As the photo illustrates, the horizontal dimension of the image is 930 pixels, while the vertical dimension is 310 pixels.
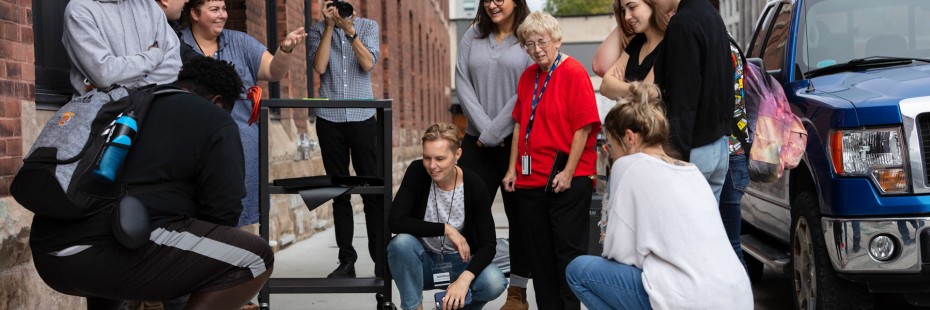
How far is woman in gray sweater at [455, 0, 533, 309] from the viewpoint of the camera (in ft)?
19.6

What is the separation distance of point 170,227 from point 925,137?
3.52m

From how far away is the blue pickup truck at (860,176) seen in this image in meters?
5.32

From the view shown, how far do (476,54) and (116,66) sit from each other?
1993 millimetres

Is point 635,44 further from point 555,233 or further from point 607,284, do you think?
point 607,284

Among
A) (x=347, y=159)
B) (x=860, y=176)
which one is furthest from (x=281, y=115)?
(x=860, y=176)

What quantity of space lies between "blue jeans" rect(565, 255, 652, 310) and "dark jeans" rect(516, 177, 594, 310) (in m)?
1.19

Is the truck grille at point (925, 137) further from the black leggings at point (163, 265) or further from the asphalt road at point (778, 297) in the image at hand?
the black leggings at point (163, 265)

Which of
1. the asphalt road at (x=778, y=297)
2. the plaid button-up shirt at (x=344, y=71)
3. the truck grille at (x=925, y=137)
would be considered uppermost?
the plaid button-up shirt at (x=344, y=71)

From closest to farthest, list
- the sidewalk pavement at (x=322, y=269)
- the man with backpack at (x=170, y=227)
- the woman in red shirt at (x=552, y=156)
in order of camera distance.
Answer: the man with backpack at (x=170, y=227) < the woman in red shirt at (x=552, y=156) < the sidewalk pavement at (x=322, y=269)

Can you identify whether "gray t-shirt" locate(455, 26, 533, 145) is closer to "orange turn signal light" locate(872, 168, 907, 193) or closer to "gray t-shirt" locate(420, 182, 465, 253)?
"gray t-shirt" locate(420, 182, 465, 253)

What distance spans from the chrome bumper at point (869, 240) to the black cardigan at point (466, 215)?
1.64 metres

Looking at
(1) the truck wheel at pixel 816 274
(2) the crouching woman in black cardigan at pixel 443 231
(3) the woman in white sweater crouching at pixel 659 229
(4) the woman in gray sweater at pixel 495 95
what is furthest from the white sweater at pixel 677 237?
(4) the woman in gray sweater at pixel 495 95

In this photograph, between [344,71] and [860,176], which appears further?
[344,71]

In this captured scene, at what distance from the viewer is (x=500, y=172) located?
20.2 ft
